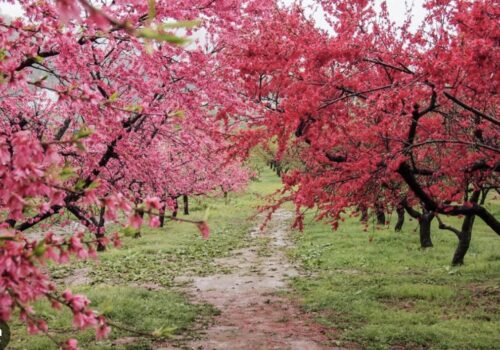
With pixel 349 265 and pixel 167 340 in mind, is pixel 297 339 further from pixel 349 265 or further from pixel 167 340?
pixel 349 265

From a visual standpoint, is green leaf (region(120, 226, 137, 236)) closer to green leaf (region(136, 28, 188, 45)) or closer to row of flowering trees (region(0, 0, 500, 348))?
green leaf (region(136, 28, 188, 45))

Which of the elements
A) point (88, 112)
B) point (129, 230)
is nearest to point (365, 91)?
point (88, 112)

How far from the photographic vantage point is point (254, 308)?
11836 millimetres

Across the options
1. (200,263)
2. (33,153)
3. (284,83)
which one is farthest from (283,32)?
(200,263)

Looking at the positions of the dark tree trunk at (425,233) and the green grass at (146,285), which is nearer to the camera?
the green grass at (146,285)

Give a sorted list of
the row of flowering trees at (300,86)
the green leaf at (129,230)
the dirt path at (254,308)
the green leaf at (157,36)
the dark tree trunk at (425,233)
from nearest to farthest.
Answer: the green leaf at (157,36), the green leaf at (129,230), the row of flowering trees at (300,86), the dirt path at (254,308), the dark tree trunk at (425,233)

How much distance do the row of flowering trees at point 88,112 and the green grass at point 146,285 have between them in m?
0.50

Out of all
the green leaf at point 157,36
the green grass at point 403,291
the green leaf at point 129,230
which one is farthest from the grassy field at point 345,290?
the green leaf at point 157,36

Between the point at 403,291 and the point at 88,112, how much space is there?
9105 mm

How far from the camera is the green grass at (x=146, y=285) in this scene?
913cm

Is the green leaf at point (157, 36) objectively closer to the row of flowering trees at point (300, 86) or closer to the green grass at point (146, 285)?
the green grass at point (146, 285)

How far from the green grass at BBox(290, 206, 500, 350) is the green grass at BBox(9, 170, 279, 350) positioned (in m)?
3.10

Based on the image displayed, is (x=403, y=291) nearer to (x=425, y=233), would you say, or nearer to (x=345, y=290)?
(x=345, y=290)

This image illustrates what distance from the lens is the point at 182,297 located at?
13.1 m
